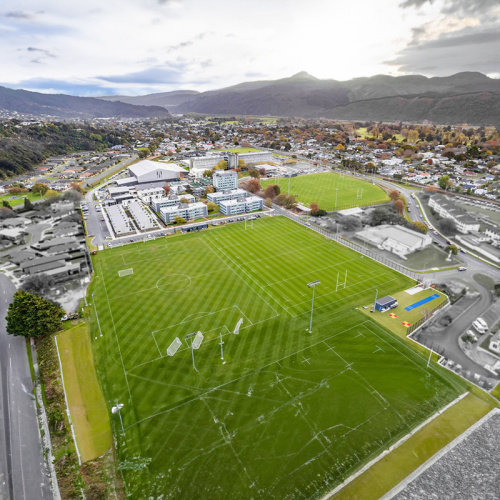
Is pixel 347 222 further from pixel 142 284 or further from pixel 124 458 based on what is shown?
pixel 124 458

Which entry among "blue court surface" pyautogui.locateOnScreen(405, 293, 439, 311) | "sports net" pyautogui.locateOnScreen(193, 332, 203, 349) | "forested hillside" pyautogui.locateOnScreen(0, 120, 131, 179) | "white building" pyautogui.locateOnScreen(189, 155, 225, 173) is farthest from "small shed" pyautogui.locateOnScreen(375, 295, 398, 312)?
"forested hillside" pyautogui.locateOnScreen(0, 120, 131, 179)

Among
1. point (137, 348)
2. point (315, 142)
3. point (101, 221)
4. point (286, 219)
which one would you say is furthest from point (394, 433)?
point (315, 142)

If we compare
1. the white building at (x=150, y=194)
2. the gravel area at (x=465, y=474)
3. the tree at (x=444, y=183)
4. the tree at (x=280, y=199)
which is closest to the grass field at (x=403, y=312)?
the gravel area at (x=465, y=474)

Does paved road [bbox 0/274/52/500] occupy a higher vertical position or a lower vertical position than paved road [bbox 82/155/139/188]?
lower

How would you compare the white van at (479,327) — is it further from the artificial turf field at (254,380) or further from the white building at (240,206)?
the white building at (240,206)

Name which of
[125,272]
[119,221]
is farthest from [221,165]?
[125,272]

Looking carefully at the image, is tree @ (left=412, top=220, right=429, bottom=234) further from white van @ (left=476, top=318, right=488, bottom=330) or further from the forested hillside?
the forested hillside

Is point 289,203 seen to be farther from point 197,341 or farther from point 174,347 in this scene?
point 174,347
